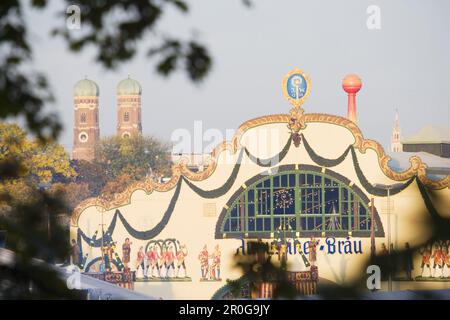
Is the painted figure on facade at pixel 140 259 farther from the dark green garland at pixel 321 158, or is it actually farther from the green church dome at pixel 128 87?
the green church dome at pixel 128 87

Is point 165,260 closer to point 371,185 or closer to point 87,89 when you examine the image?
point 371,185

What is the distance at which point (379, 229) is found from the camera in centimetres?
5253

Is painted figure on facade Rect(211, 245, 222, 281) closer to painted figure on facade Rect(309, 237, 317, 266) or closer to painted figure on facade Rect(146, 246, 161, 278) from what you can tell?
painted figure on facade Rect(146, 246, 161, 278)

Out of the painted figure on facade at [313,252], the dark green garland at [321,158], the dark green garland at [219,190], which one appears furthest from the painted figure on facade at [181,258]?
the dark green garland at [321,158]

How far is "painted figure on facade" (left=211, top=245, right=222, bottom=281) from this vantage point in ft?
169

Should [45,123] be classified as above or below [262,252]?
above

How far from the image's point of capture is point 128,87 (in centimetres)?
15175

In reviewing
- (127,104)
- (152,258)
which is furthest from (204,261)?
(127,104)

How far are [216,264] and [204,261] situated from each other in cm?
48

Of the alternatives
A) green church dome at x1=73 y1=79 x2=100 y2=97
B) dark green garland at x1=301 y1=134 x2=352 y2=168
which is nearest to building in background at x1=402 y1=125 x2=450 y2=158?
dark green garland at x1=301 y1=134 x2=352 y2=168

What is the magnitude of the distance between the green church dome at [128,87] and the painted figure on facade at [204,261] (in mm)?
97180

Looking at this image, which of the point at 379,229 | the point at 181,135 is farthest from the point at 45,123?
the point at 181,135
